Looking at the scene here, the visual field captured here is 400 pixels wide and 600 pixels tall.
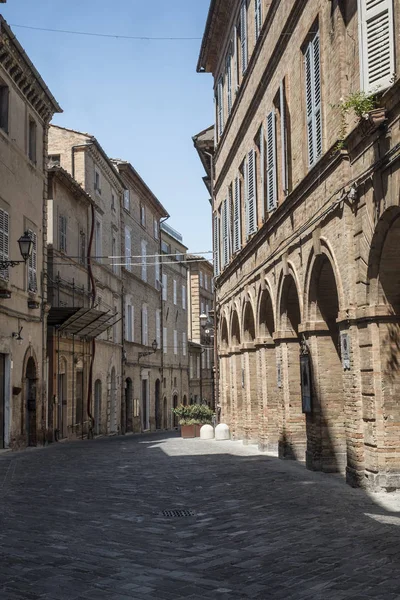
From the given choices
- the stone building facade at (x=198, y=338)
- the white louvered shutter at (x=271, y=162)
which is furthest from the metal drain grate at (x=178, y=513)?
the stone building facade at (x=198, y=338)

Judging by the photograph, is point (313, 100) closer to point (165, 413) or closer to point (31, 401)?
point (31, 401)

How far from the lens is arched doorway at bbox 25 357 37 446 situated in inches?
918

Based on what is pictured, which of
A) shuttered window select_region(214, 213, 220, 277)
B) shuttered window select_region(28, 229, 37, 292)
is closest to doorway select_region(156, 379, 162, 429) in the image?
shuttered window select_region(214, 213, 220, 277)

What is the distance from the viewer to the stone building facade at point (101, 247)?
31.1 m

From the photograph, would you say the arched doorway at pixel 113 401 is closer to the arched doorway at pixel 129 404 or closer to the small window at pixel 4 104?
the arched doorway at pixel 129 404

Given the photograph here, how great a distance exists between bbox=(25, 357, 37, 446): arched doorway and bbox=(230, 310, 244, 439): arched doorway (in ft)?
20.0

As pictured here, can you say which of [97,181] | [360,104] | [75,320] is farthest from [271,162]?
[97,181]

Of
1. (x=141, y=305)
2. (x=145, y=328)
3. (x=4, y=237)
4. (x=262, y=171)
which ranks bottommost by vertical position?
(x=145, y=328)

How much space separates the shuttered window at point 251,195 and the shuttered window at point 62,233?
9112 mm

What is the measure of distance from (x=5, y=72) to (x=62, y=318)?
8182mm

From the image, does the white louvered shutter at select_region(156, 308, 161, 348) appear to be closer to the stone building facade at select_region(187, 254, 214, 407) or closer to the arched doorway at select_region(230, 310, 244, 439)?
the stone building facade at select_region(187, 254, 214, 407)

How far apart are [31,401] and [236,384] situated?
623 centimetres

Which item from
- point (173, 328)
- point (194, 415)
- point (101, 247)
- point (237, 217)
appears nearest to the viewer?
point (237, 217)

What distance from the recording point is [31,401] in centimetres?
2334
